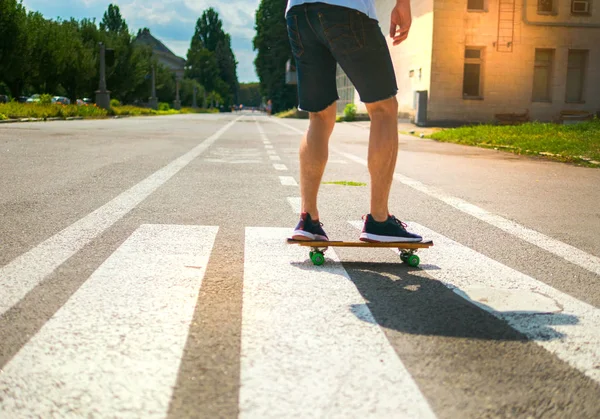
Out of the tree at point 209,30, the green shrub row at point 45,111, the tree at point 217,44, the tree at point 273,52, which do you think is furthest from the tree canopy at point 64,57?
the tree at point 209,30

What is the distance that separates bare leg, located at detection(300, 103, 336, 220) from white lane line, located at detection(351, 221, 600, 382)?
2.36ft

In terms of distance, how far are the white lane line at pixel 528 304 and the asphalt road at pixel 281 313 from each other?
12 mm

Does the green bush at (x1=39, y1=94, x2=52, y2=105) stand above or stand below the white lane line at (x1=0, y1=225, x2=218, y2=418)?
above

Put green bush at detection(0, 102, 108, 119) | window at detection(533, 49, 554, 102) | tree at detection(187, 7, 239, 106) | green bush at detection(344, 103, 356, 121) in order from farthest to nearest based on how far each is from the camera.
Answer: tree at detection(187, 7, 239, 106) < green bush at detection(344, 103, 356, 121) < window at detection(533, 49, 554, 102) < green bush at detection(0, 102, 108, 119)

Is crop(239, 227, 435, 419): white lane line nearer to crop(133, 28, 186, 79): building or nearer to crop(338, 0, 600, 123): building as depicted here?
crop(338, 0, 600, 123): building

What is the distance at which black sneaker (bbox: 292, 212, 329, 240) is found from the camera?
3.77 m

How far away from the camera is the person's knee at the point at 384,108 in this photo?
386 cm

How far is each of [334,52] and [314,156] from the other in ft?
1.87

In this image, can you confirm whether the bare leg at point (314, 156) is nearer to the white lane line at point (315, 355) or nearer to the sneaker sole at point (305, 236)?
the sneaker sole at point (305, 236)

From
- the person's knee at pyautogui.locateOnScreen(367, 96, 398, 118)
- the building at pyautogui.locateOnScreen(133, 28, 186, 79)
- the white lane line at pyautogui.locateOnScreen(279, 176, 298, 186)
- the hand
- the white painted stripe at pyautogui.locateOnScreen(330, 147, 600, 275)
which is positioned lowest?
the white lane line at pyautogui.locateOnScreen(279, 176, 298, 186)

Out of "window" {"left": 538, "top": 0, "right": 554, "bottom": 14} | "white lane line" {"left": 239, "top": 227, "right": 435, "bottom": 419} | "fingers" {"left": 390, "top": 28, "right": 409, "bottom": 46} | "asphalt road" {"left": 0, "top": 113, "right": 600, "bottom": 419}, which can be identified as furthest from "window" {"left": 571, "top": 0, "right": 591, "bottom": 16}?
"white lane line" {"left": 239, "top": 227, "right": 435, "bottom": 419}

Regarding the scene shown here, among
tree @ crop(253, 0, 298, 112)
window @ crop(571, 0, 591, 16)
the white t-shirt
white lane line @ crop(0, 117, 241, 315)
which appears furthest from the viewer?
tree @ crop(253, 0, 298, 112)

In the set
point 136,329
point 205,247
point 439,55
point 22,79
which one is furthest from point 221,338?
point 22,79

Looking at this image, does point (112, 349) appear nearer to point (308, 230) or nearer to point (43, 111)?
point (308, 230)
